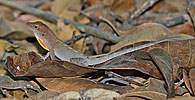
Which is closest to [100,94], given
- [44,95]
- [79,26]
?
[44,95]

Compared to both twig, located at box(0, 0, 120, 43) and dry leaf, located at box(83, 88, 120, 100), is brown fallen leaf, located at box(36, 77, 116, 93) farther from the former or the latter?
twig, located at box(0, 0, 120, 43)

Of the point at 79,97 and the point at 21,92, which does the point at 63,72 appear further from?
the point at 21,92

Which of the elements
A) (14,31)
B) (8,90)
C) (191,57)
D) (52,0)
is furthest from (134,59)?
(52,0)

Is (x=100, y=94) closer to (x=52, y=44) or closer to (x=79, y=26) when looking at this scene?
(x=52, y=44)

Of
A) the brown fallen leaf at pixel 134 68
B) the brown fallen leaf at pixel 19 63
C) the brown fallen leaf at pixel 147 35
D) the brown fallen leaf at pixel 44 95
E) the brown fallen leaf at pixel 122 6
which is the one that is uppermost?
the brown fallen leaf at pixel 122 6

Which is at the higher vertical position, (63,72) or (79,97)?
(63,72)

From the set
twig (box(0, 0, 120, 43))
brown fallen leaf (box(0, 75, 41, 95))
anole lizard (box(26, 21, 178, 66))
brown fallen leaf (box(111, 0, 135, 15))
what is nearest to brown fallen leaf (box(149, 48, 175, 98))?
anole lizard (box(26, 21, 178, 66))

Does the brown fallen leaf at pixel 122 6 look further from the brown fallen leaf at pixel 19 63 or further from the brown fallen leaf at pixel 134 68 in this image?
the brown fallen leaf at pixel 19 63

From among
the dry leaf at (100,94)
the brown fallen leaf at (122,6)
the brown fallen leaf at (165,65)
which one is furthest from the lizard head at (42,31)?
the brown fallen leaf at (122,6)
